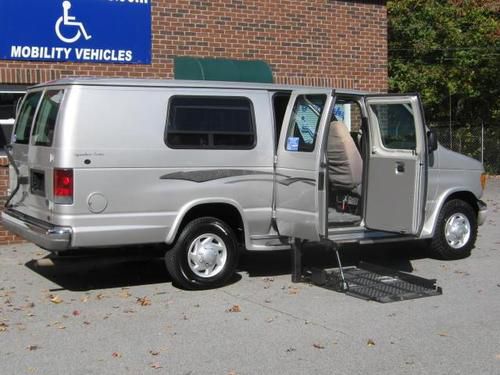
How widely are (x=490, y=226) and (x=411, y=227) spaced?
5.08 meters

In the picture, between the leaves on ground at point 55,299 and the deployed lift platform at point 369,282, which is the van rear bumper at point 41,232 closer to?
the leaves on ground at point 55,299

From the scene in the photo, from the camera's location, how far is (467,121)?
27594 millimetres

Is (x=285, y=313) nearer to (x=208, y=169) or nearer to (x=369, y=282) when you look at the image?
(x=369, y=282)

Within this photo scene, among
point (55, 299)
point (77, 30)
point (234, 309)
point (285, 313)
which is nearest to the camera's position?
point (285, 313)

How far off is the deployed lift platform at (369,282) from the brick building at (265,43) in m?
4.76

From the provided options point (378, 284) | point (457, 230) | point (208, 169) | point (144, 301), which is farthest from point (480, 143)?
point (144, 301)

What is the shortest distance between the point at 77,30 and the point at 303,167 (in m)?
5.02

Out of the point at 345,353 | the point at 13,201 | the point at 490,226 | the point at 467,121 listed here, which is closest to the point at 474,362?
the point at 345,353

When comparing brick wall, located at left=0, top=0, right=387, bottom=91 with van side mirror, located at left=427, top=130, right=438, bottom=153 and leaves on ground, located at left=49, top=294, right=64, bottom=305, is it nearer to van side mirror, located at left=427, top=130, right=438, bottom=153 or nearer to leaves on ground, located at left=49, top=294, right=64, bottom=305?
leaves on ground, located at left=49, top=294, right=64, bottom=305

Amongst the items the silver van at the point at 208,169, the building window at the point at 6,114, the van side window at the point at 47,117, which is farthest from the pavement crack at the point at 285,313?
the building window at the point at 6,114

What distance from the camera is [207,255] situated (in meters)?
7.58

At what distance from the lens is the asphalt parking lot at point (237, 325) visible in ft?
17.3

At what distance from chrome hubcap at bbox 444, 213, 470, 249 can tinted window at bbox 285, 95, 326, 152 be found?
251 cm

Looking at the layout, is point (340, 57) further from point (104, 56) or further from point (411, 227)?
point (411, 227)
